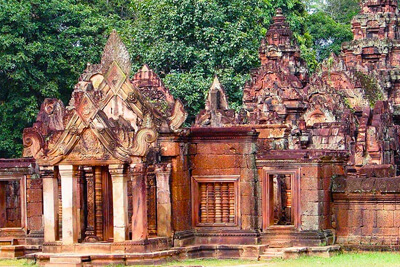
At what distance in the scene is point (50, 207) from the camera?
2525 centimetres

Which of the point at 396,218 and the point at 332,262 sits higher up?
the point at 396,218

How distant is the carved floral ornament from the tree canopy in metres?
19.6

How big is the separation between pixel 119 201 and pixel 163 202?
129 centimetres

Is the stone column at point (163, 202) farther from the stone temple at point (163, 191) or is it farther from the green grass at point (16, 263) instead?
the green grass at point (16, 263)

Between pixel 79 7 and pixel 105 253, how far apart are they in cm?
2674

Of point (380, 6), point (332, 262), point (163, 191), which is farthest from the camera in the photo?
point (380, 6)

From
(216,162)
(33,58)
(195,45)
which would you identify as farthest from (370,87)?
(216,162)

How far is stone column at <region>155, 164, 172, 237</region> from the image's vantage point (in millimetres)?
25484

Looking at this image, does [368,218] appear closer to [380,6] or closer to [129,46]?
[129,46]

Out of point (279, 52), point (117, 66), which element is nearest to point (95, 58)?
point (279, 52)

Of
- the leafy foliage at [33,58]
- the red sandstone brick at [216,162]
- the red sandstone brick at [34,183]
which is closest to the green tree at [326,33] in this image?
the leafy foliage at [33,58]

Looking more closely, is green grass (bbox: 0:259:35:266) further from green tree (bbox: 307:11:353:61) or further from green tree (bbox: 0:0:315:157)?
green tree (bbox: 307:11:353:61)

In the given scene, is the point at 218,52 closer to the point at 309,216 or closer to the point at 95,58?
the point at 95,58

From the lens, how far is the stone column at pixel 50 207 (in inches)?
988
